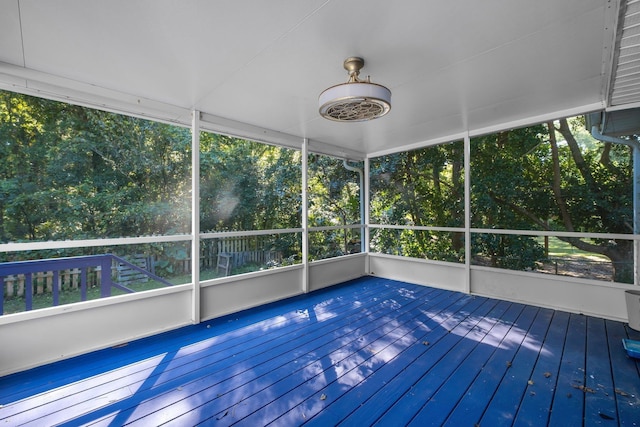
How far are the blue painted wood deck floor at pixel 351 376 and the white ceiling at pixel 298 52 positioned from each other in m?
2.33

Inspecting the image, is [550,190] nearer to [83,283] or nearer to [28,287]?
[83,283]

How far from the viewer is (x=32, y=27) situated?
1660mm

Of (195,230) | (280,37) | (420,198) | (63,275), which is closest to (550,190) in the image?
(420,198)

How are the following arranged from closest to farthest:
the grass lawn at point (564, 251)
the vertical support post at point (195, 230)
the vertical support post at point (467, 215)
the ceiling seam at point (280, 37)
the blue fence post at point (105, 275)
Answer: the ceiling seam at point (280, 37) → the vertical support post at point (195, 230) → the blue fence post at point (105, 275) → the grass lawn at point (564, 251) → the vertical support post at point (467, 215)

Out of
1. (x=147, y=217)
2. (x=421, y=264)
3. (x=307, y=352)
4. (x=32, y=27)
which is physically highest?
(x=32, y=27)

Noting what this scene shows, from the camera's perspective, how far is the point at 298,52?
196 cm

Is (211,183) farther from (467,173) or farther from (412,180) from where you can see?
(467,173)

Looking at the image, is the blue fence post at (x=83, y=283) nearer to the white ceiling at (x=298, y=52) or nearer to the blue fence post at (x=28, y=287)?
the blue fence post at (x=28, y=287)

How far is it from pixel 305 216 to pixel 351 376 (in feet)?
8.36

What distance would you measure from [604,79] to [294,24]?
2.76m

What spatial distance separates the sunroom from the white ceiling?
2cm

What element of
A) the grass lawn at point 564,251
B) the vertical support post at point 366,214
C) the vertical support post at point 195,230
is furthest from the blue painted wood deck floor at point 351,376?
the vertical support post at point 366,214

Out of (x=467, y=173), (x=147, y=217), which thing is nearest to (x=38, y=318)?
(x=147, y=217)

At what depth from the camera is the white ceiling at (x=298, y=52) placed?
154 cm
